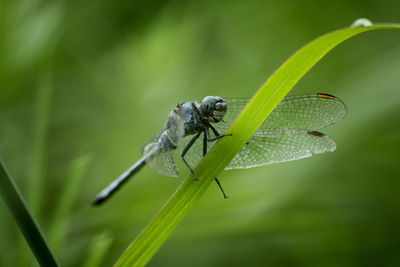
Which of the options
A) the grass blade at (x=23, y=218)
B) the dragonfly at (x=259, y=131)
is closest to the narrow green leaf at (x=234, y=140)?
the grass blade at (x=23, y=218)

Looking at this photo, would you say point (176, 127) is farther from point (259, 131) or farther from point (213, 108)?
point (259, 131)

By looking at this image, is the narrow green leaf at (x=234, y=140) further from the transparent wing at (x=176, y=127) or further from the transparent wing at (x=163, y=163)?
the transparent wing at (x=163, y=163)

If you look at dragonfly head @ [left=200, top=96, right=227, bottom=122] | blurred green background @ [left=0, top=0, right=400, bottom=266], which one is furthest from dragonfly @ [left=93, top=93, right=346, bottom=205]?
blurred green background @ [left=0, top=0, right=400, bottom=266]

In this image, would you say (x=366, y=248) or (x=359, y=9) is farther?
(x=359, y=9)

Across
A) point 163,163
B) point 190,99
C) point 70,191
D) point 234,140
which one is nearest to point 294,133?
point 234,140

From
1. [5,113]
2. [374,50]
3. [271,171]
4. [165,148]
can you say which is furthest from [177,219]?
[374,50]

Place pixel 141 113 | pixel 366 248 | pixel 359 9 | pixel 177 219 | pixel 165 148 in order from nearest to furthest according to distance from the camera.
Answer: pixel 177 219 < pixel 165 148 < pixel 366 248 < pixel 141 113 < pixel 359 9

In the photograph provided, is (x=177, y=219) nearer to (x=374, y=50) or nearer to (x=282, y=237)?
(x=282, y=237)

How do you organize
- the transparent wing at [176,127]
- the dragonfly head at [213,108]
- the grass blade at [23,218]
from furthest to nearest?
the dragonfly head at [213,108] → the transparent wing at [176,127] → the grass blade at [23,218]
